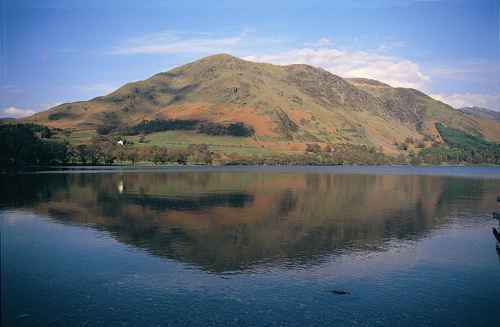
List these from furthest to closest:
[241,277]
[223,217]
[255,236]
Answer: [223,217] < [255,236] < [241,277]

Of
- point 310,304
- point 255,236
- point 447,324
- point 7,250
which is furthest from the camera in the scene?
point 255,236

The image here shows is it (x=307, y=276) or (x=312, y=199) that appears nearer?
(x=307, y=276)

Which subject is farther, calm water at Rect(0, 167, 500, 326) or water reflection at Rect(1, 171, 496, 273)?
water reflection at Rect(1, 171, 496, 273)

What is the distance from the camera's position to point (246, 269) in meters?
16.9

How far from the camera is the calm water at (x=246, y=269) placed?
41.2ft

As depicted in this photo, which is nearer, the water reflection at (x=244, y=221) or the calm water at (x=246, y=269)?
the calm water at (x=246, y=269)

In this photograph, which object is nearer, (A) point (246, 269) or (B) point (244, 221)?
(A) point (246, 269)

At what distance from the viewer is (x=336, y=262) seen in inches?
714

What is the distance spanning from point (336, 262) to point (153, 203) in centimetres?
2553

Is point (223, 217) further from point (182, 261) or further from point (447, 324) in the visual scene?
point (447, 324)

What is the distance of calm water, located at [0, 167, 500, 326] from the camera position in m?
12.6

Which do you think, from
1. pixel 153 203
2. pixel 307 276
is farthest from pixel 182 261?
pixel 153 203

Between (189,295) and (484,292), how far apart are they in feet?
40.5

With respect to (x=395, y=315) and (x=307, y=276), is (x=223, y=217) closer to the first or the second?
(x=307, y=276)
